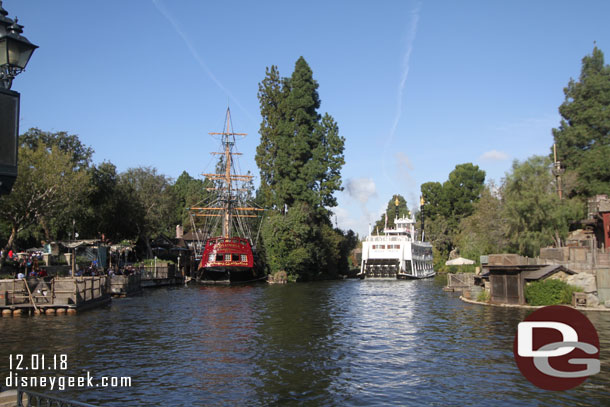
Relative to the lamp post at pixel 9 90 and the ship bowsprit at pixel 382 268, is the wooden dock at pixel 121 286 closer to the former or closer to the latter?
the ship bowsprit at pixel 382 268

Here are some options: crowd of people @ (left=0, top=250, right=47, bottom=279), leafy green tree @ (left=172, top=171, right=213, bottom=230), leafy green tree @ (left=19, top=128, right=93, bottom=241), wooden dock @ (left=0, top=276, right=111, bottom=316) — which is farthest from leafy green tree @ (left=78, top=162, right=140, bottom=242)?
wooden dock @ (left=0, top=276, right=111, bottom=316)

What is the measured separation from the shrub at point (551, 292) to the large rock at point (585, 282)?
0.33 metres

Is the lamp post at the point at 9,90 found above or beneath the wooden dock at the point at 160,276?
above

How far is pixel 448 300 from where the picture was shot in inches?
1444

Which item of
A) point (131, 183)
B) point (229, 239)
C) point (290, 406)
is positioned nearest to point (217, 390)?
point (290, 406)

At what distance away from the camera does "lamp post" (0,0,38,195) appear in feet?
21.4

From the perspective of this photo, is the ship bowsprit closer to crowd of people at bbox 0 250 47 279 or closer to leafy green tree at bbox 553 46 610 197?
leafy green tree at bbox 553 46 610 197

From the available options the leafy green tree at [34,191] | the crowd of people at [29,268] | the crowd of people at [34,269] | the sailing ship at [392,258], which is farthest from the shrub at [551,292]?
the sailing ship at [392,258]

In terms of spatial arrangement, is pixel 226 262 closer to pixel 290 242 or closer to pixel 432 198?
pixel 290 242

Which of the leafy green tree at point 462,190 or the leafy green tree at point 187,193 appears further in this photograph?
the leafy green tree at point 187,193

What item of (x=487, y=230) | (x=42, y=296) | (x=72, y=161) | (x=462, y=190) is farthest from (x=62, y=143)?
(x=462, y=190)

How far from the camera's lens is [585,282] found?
92.8 ft

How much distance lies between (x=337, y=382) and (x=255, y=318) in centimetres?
1392

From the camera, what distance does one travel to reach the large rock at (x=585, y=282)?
28156mm
